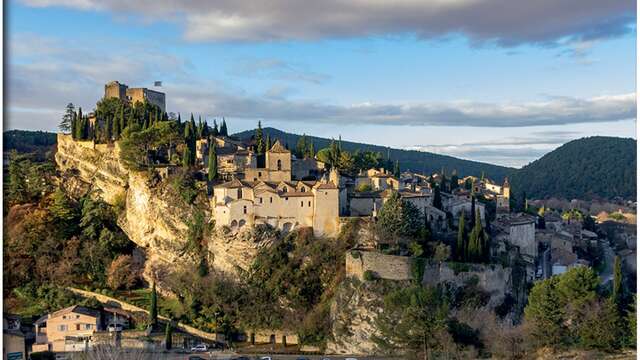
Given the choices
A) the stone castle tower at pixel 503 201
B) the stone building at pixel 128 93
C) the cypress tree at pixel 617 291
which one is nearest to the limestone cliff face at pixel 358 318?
the cypress tree at pixel 617 291

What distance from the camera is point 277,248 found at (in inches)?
1126

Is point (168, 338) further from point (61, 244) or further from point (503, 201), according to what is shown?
point (503, 201)

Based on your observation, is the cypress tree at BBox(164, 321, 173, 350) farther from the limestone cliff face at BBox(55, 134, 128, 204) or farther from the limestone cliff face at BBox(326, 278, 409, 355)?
the limestone cliff face at BBox(55, 134, 128, 204)

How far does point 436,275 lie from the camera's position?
2684 cm

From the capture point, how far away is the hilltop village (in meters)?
26.7

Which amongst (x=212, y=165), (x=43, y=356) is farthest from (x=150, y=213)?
(x=43, y=356)

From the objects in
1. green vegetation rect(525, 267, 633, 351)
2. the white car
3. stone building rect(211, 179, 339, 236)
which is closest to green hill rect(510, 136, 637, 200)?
stone building rect(211, 179, 339, 236)

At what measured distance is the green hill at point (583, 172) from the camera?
67750mm

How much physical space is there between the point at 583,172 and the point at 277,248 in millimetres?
49746

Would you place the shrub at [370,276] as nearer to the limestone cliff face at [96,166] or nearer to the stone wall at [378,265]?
the stone wall at [378,265]

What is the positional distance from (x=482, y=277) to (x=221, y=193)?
1008 centimetres

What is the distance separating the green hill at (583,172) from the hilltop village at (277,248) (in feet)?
112

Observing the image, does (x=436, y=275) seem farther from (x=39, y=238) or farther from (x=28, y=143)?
(x=28, y=143)

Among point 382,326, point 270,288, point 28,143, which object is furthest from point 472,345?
point 28,143
